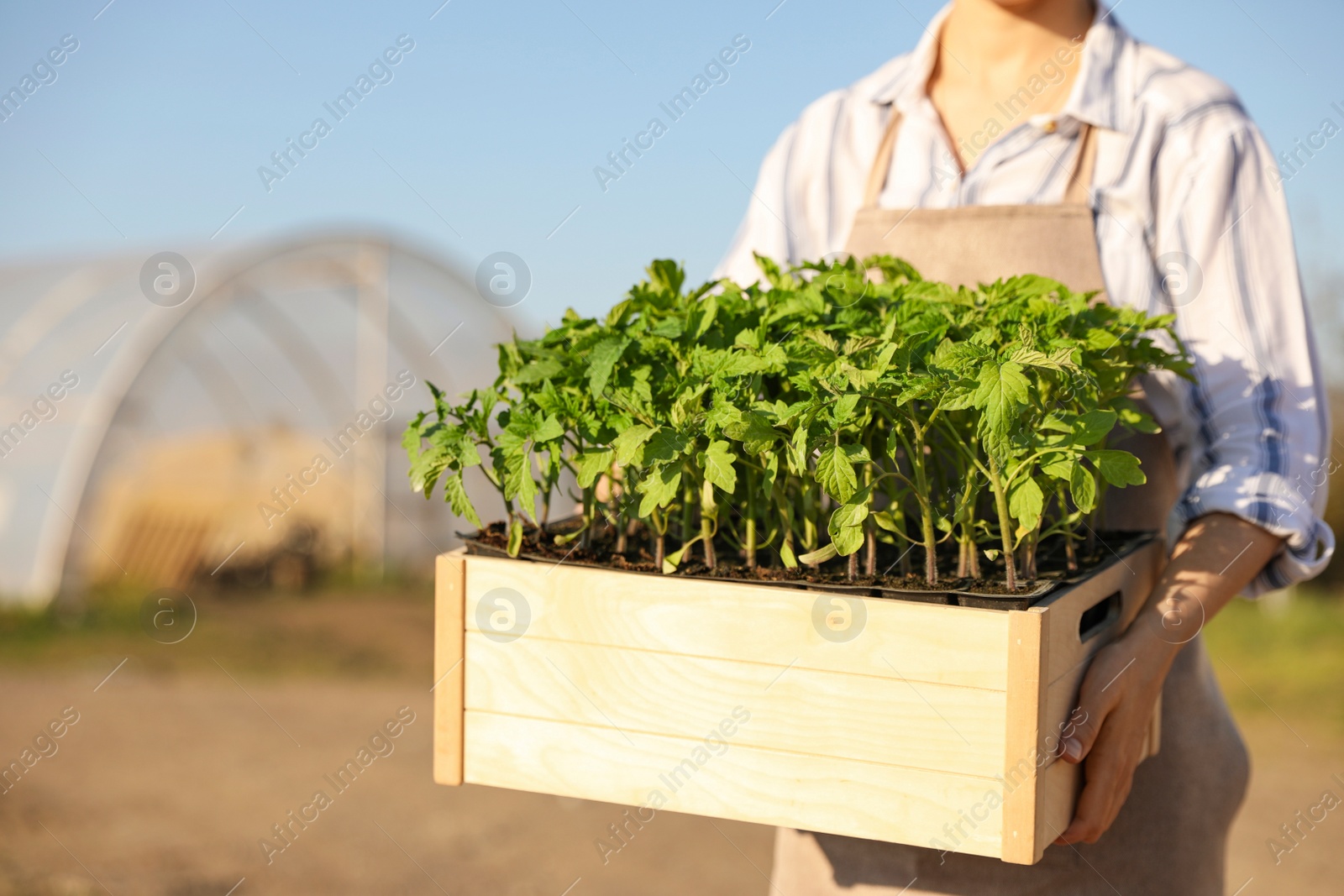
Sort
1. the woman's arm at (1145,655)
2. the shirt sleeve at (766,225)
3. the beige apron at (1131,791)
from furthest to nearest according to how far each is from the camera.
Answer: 1. the shirt sleeve at (766,225)
2. the beige apron at (1131,791)
3. the woman's arm at (1145,655)

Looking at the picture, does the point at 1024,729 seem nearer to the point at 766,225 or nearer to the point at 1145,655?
the point at 1145,655

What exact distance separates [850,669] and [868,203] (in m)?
0.90

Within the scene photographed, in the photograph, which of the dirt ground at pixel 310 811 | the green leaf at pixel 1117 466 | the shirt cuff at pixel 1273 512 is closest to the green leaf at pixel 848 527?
the green leaf at pixel 1117 466

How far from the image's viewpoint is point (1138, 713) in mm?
1269

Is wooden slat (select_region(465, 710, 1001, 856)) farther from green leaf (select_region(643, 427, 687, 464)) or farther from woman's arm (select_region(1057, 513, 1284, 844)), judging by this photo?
green leaf (select_region(643, 427, 687, 464))

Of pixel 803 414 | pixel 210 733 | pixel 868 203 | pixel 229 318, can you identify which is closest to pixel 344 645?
pixel 210 733

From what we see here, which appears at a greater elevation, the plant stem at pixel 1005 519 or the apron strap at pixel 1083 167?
the apron strap at pixel 1083 167

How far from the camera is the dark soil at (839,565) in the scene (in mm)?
1117

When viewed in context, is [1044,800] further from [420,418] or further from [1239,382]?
[420,418]

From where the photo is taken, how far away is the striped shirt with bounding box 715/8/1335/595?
4.61 feet

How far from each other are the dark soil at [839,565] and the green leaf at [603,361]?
0.21 metres

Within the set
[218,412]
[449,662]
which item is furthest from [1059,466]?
[218,412]

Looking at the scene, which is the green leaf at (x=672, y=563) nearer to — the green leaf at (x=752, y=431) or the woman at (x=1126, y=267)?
the green leaf at (x=752, y=431)

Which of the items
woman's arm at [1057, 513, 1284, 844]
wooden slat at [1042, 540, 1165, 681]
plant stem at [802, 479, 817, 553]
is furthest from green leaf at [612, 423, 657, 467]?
woman's arm at [1057, 513, 1284, 844]
